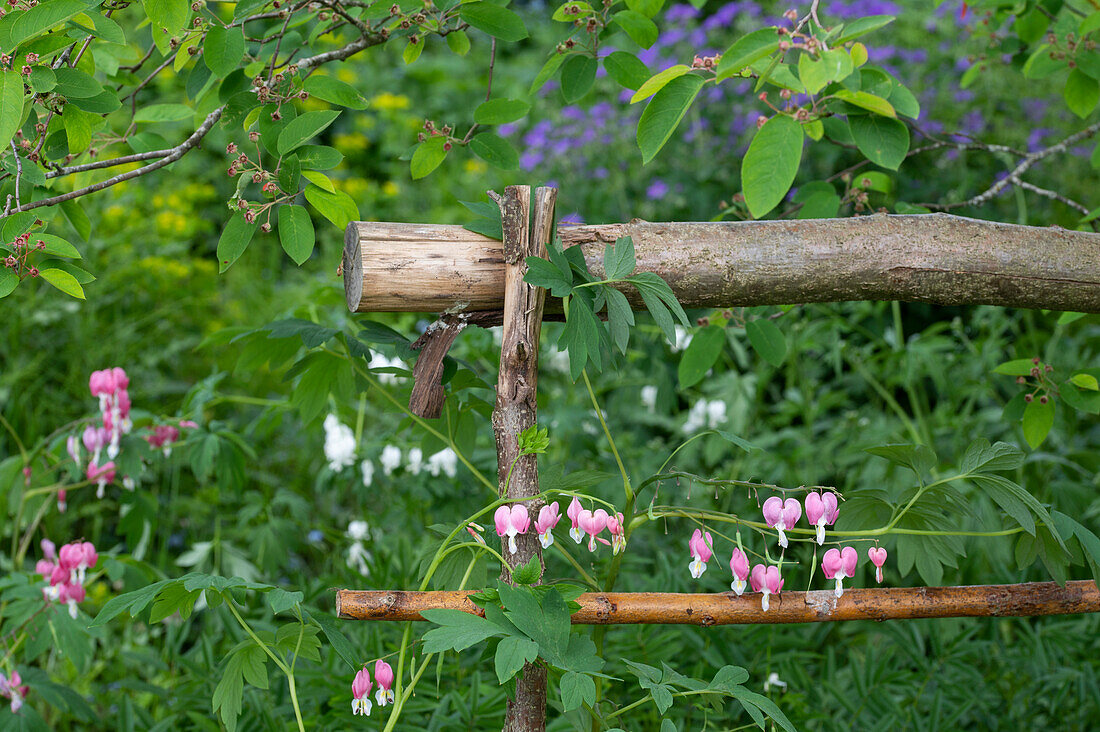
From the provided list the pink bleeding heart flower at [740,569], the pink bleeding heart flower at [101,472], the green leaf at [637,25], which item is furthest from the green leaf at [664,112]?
the pink bleeding heart flower at [101,472]

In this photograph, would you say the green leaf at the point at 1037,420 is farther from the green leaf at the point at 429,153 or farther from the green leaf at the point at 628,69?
the green leaf at the point at 429,153

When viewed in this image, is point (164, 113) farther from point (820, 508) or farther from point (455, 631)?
point (820, 508)

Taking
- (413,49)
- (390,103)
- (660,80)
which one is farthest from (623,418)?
(390,103)

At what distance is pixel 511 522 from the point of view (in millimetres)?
1213

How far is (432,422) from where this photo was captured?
1713 millimetres

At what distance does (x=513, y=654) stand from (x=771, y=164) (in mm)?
694

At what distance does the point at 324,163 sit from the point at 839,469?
2169mm

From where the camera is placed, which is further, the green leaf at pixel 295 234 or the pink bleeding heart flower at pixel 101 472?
the pink bleeding heart flower at pixel 101 472

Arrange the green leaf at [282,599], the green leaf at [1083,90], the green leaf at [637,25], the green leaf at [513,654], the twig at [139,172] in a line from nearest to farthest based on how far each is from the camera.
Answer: the green leaf at [513,654] → the green leaf at [282,599] → the twig at [139,172] → the green leaf at [637,25] → the green leaf at [1083,90]

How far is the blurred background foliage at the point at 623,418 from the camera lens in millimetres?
2094

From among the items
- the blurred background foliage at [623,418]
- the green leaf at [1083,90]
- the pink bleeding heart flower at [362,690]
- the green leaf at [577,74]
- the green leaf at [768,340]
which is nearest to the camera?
the pink bleeding heart flower at [362,690]

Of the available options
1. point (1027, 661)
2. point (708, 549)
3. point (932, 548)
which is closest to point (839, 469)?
point (1027, 661)

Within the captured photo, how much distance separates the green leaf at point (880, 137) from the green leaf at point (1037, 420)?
59 cm

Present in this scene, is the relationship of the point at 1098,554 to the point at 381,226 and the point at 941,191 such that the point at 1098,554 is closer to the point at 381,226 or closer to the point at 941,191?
the point at 381,226
